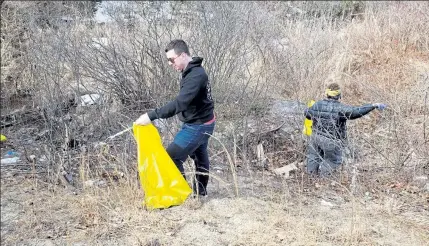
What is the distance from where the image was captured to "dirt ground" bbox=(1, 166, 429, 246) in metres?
3.60

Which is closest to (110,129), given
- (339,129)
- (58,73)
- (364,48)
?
(58,73)

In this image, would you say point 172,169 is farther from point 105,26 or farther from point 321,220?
point 105,26

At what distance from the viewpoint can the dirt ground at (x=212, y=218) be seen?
142 inches

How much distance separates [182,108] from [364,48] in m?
6.29

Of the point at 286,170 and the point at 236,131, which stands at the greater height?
the point at 236,131

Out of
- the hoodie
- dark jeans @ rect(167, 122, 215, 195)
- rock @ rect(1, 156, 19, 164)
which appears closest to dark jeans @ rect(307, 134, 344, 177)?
dark jeans @ rect(167, 122, 215, 195)

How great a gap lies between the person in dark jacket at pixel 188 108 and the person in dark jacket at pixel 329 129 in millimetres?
1718

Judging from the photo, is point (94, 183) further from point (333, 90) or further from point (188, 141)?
point (333, 90)

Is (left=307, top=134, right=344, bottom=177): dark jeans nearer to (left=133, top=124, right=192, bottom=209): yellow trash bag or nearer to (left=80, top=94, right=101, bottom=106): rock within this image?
(left=133, top=124, right=192, bottom=209): yellow trash bag

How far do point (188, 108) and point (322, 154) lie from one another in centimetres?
237

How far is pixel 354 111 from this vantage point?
5035mm

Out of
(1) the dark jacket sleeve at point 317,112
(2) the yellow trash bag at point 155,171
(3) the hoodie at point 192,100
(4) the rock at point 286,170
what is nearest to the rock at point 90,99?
(4) the rock at point 286,170

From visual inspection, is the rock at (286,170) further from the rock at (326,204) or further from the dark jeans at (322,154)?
the rock at (326,204)

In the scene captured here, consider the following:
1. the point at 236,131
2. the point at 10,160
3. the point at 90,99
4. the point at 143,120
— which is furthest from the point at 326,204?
the point at 90,99
